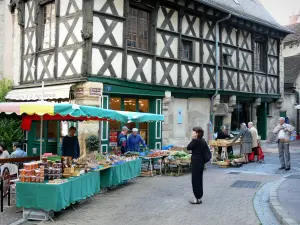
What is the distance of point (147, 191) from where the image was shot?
27.6ft

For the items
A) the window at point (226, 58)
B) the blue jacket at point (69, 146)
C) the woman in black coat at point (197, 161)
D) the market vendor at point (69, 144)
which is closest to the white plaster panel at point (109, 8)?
the market vendor at point (69, 144)

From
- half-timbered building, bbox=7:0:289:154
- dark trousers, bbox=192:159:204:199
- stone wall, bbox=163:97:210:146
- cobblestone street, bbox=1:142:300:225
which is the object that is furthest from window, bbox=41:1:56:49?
dark trousers, bbox=192:159:204:199

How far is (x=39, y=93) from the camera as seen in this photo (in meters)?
12.4

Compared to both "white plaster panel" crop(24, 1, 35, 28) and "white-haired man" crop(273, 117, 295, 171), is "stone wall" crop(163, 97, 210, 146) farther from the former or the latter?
"white plaster panel" crop(24, 1, 35, 28)

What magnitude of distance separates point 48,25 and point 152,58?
13.0ft

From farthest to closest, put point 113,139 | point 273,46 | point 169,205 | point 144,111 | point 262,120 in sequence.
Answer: point 262,120 < point 273,46 < point 144,111 < point 113,139 < point 169,205

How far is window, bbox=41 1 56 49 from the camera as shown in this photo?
12.7 m

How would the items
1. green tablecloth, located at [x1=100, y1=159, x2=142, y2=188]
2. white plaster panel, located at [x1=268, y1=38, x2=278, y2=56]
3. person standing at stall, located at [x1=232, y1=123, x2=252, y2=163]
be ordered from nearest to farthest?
green tablecloth, located at [x1=100, y1=159, x2=142, y2=188] < person standing at stall, located at [x1=232, y1=123, x2=252, y2=163] < white plaster panel, located at [x1=268, y1=38, x2=278, y2=56]

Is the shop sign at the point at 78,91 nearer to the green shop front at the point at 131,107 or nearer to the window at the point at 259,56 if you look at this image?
the green shop front at the point at 131,107

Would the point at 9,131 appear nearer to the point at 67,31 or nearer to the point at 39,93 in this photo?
the point at 39,93

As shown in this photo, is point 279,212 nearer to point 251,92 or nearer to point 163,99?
point 163,99

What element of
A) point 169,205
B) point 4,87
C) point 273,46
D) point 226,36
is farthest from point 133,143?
point 273,46

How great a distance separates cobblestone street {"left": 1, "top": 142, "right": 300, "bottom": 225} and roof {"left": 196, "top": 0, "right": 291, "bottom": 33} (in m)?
7.87

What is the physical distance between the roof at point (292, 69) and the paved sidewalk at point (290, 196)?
14668mm
